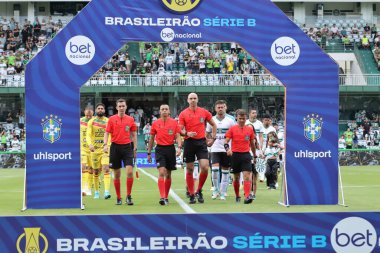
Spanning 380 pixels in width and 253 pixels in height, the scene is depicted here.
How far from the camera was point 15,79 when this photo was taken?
50.6 metres

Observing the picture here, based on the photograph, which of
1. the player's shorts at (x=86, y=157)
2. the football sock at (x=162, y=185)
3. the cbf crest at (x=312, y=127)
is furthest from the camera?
the player's shorts at (x=86, y=157)

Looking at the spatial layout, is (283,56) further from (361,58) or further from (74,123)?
(361,58)

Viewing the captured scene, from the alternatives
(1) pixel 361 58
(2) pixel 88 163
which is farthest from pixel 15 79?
(2) pixel 88 163

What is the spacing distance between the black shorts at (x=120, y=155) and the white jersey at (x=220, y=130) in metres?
1.92

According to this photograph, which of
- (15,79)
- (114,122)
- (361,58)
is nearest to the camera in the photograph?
(114,122)

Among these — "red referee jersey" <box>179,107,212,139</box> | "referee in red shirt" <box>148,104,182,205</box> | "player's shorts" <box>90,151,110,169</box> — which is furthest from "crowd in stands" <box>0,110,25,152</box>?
"referee in red shirt" <box>148,104,182,205</box>

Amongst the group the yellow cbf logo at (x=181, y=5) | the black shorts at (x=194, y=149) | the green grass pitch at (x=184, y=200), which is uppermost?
the yellow cbf logo at (x=181, y=5)

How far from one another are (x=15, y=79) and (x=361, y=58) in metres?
24.7

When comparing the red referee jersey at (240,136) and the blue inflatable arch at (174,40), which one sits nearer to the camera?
the blue inflatable arch at (174,40)

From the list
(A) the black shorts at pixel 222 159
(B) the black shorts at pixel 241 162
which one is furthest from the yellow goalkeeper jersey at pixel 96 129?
(B) the black shorts at pixel 241 162

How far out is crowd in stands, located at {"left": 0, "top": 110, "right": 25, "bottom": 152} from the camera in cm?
4591

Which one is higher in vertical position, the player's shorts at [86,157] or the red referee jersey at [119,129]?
the red referee jersey at [119,129]

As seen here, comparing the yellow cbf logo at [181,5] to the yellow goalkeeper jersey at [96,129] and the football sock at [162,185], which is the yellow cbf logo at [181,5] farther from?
the yellow goalkeeper jersey at [96,129]

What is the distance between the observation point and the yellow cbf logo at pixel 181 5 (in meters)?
16.1
